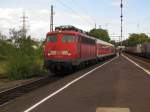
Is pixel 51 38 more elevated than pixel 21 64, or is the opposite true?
pixel 51 38

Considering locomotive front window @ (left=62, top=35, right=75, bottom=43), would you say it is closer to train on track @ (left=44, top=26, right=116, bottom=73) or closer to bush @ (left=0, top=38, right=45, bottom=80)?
train on track @ (left=44, top=26, right=116, bottom=73)

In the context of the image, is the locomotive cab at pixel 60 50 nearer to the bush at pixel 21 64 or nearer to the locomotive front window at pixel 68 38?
the locomotive front window at pixel 68 38

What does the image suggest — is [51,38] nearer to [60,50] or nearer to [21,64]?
[60,50]

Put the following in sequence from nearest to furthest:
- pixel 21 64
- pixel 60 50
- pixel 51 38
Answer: pixel 60 50, pixel 51 38, pixel 21 64

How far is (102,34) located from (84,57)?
160660mm

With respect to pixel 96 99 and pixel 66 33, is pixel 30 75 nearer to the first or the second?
pixel 66 33

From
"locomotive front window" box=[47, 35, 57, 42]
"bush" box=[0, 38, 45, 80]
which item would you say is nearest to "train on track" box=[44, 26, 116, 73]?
"locomotive front window" box=[47, 35, 57, 42]

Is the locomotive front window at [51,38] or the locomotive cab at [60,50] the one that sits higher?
the locomotive front window at [51,38]

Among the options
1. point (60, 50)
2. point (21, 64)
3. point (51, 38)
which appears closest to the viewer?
point (60, 50)

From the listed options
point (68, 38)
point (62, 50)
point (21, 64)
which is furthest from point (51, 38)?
point (21, 64)

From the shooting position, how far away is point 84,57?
118 ft

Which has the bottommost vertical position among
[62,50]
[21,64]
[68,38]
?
[21,64]

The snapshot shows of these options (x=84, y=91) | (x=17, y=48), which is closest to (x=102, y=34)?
(x=17, y=48)

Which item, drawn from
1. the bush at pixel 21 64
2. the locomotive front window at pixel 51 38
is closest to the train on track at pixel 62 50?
the locomotive front window at pixel 51 38
